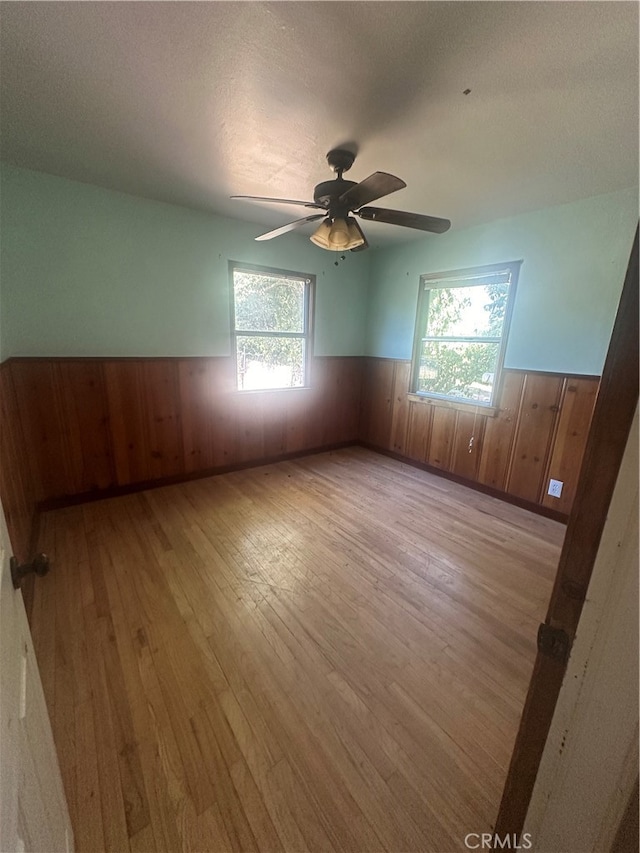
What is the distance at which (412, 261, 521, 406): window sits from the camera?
2.99 m

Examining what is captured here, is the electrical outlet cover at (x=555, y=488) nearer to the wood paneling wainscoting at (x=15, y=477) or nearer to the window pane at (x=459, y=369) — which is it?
the window pane at (x=459, y=369)

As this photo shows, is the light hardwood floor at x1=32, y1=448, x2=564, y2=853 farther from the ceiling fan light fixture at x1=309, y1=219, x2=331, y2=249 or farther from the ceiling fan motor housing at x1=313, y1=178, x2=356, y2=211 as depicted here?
the ceiling fan motor housing at x1=313, y1=178, x2=356, y2=211

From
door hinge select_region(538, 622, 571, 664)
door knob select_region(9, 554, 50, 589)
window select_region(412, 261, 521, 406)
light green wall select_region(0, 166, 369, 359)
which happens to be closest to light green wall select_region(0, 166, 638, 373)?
light green wall select_region(0, 166, 369, 359)

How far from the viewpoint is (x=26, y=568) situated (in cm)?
72

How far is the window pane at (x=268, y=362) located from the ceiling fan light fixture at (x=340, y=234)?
154 centimetres

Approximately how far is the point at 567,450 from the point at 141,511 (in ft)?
11.4

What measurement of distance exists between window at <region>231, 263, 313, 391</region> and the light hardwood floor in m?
1.61

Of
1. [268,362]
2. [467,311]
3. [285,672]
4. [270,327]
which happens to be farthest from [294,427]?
[285,672]

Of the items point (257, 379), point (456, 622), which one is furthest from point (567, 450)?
point (257, 379)

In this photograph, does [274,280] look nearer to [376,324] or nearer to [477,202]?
[376,324]

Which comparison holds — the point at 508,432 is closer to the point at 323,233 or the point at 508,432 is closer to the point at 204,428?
the point at 323,233

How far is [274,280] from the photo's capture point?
3477mm

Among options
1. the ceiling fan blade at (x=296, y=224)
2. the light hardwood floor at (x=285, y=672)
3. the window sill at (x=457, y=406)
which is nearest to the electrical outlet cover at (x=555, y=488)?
the light hardwood floor at (x=285, y=672)

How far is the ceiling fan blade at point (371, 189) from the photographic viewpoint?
154 cm
